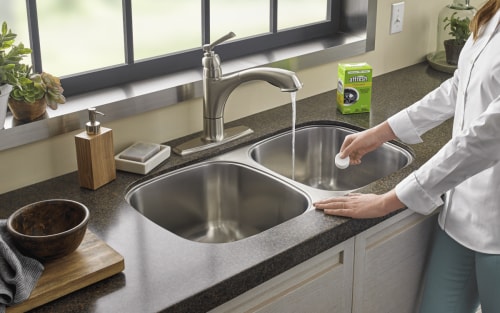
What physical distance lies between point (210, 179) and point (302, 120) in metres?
0.39

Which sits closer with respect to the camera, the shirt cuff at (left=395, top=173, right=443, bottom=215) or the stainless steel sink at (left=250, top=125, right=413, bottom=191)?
the shirt cuff at (left=395, top=173, right=443, bottom=215)

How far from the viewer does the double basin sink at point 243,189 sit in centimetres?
175

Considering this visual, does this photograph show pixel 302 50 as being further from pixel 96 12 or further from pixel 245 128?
pixel 96 12

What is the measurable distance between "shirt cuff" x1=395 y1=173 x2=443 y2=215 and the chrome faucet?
41 cm

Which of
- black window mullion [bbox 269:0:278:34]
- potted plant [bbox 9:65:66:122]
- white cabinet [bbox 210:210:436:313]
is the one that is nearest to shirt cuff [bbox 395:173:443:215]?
white cabinet [bbox 210:210:436:313]

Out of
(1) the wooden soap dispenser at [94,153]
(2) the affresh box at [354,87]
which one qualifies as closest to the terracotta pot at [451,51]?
(2) the affresh box at [354,87]

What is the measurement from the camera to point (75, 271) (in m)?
1.29

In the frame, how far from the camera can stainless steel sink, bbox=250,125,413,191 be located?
1988 millimetres

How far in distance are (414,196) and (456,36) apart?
3.92 feet

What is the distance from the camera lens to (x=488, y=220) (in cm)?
156

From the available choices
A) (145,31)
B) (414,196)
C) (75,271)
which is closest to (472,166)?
(414,196)

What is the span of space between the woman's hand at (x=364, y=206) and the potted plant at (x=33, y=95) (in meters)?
0.67

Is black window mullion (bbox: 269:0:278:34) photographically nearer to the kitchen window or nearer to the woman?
the kitchen window

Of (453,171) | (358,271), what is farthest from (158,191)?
(453,171)
